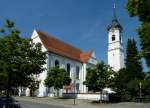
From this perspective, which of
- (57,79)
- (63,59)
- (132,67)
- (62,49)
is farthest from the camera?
(62,49)

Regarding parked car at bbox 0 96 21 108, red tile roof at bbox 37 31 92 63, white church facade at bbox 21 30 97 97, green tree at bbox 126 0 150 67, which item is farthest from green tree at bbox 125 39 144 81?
green tree at bbox 126 0 150 67

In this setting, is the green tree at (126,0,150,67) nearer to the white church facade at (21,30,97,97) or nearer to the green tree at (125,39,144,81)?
the green tree at (125,39,144,81)

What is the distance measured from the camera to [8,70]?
16.2 meters

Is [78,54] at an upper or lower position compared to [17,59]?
upper

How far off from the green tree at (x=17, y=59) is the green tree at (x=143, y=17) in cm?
581

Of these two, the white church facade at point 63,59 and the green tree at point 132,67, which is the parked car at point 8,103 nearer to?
the green tree at point 132,67

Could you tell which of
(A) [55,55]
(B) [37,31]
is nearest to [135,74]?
(A) [55,55]

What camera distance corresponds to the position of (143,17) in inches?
680

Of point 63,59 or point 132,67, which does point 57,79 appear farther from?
point 63,59

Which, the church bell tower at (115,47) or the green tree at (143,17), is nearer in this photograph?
the green tree at (143,17)

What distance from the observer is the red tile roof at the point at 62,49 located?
219 ft

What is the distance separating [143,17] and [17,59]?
7.52 metres

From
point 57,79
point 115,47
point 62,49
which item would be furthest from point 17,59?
point 115,47

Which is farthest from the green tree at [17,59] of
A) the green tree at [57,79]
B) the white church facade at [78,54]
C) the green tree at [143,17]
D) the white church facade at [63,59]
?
the white church facade at [78,54]
